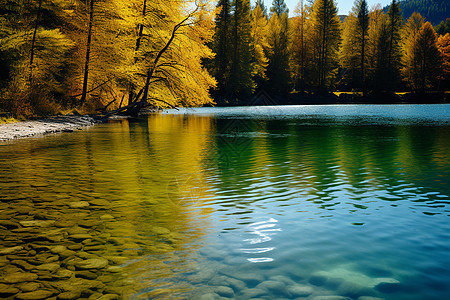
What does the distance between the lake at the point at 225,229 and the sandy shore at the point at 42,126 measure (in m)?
7.28

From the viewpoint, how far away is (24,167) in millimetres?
10438

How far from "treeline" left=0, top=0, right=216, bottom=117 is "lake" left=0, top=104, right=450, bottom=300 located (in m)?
14.7

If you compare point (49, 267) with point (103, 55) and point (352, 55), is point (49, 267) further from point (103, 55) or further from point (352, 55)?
point (352, 55)

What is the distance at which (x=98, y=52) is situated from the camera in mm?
28297

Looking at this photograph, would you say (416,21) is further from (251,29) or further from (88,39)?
(88,39)

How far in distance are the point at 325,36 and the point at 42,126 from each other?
62.8 metres

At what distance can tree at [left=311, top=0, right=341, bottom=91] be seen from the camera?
236ft

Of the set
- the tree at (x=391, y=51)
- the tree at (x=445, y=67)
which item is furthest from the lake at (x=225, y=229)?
the tree at (x=445, y=67)

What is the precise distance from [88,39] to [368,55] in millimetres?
60070

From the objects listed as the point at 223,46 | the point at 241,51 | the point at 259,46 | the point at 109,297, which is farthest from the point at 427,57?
the point at 109,297

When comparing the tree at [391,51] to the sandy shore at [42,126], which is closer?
the sandy shore at [42,126]

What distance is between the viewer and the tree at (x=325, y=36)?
72.1 metres

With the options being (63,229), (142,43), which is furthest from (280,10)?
(63,229)

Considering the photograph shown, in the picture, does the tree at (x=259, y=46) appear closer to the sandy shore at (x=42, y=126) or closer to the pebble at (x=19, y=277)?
the sandy shore at (x=42, y=126)
